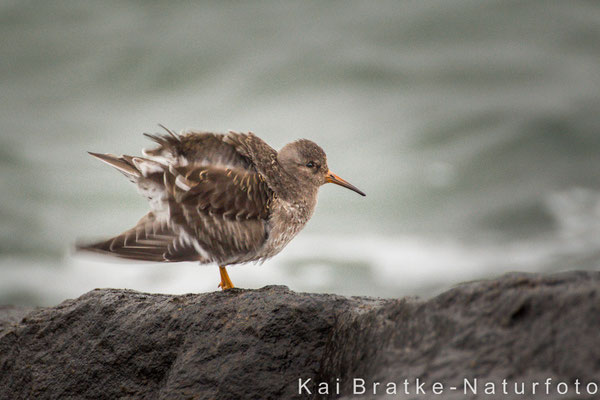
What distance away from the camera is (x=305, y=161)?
548cm

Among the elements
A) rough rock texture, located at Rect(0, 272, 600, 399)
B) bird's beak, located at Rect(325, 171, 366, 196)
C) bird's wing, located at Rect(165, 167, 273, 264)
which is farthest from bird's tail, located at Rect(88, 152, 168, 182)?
bird's beak, located at Rect(325, 171, 366, 196)

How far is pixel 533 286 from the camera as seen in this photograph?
263 cm

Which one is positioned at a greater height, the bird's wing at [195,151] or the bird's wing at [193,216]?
the bird's wing at [195,151]

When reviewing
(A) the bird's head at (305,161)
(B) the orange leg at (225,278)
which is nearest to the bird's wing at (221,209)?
(B) the orange leg at (225,278)

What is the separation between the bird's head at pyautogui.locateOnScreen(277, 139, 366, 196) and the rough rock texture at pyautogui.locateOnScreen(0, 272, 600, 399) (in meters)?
1.69

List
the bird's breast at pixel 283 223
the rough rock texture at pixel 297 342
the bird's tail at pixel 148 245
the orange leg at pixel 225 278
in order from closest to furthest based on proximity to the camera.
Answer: the rough rock texture at pixel 297 342
the bird's tail at pixel 148 245
the bird's breast at pixel 283 223
the orange leg at pixel 225 278

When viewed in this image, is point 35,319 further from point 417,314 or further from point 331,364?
point 417,314

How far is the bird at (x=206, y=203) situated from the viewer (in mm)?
4367

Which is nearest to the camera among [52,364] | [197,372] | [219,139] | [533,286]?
[533,286]

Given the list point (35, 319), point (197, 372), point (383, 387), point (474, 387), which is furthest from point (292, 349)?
point (35, 319)

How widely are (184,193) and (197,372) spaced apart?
5.01ft

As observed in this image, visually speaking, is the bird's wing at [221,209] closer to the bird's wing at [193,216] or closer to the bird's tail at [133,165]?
the bird's wing at [193,216]

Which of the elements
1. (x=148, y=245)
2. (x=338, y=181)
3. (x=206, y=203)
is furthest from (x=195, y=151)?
(x=338, y=181)

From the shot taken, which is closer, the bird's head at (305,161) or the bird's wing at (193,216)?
the bird's wing at (193,216)
